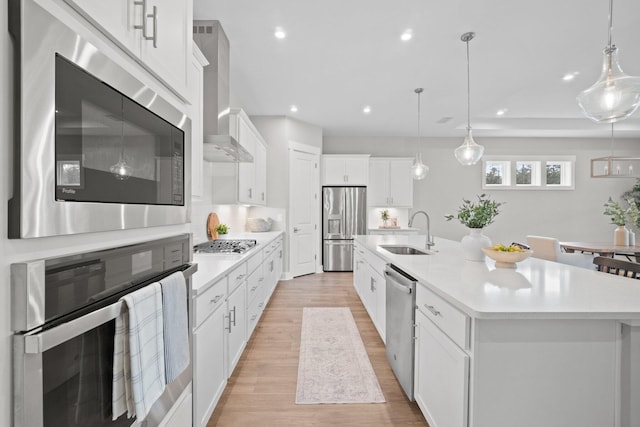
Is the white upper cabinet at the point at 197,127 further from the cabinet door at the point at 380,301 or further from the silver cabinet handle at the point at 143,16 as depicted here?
the cabinet door at the point at 380,301

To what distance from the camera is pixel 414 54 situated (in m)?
3.55

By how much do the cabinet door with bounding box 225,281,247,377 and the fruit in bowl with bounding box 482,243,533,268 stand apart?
5.79 feet

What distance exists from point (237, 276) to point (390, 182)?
5284 millimetres

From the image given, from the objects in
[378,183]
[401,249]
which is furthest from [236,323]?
[378,183]

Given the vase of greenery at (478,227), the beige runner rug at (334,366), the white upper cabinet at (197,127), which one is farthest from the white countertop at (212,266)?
the vase of greenery at (478,227)

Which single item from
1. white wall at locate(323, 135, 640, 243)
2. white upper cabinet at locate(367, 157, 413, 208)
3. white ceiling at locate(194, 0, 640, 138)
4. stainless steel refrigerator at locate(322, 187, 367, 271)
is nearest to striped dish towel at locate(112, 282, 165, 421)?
white ceiling at locate(194, 0, 640, 138)

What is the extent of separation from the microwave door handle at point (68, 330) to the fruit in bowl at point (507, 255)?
2130mm

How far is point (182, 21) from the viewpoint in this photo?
129 centimetres

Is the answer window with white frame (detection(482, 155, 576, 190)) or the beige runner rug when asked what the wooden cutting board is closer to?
the beige runner rug

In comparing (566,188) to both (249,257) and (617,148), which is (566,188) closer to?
(617,148)

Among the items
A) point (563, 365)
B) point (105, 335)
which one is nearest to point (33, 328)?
point (105, 335)

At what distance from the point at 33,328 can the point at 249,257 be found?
218 centimetres

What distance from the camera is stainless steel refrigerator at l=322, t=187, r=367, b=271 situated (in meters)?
6.56

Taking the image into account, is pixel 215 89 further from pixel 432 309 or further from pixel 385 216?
pixel 385 216
